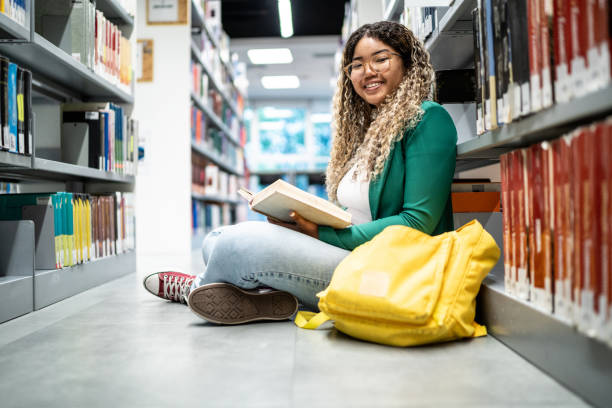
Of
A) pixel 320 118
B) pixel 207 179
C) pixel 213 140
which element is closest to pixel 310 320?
pixel 207 179

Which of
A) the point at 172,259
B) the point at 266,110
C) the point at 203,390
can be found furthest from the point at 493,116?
the point at 266,110

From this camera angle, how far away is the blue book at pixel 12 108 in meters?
1.57

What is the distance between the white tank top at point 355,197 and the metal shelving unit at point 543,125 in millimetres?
300

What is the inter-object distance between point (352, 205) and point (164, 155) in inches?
106

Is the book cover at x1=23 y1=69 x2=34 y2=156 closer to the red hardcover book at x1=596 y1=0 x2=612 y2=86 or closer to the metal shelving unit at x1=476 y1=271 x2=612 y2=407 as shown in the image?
the metal shelving unit at x1=476 y1=271 x2=612 y2=407

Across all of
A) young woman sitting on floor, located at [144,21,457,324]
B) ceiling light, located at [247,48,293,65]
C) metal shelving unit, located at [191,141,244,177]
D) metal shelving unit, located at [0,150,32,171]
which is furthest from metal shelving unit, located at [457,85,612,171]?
Result: ceiling light, located at [247,48,293,65]

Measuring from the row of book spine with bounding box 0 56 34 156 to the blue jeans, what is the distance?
80 centimetres

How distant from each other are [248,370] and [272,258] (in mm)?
406

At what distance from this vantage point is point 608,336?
72 cm

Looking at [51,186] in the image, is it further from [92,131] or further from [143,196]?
[143,196]

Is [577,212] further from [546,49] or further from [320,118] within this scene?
[320,118]

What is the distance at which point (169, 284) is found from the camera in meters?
1.77

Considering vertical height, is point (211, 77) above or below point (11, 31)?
above

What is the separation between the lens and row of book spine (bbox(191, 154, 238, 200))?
14.5 ft
